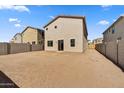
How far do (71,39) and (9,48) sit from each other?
28.6ft

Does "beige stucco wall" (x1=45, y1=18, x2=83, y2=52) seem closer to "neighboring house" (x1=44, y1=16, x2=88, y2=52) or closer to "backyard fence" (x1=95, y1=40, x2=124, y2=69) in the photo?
"neighboring house" (x1=44, y1=16, x2=88, y2=52)

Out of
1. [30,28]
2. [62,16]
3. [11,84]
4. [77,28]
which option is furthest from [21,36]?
[11,84]

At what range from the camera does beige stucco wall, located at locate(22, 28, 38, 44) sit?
123ft

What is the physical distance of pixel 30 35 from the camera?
38.5m

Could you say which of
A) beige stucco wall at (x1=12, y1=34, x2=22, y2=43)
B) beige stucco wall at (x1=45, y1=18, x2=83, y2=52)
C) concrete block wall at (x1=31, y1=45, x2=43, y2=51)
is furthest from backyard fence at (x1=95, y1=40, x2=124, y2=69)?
beige stucco wall at (x1=12, y1=34, x2=22, y2=43)

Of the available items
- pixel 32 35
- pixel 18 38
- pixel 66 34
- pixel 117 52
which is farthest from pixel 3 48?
pixel 18 38

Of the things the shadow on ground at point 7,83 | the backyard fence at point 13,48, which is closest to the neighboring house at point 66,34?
the backyard fence at point 13,48

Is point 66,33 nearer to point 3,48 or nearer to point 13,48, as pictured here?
point 13,48

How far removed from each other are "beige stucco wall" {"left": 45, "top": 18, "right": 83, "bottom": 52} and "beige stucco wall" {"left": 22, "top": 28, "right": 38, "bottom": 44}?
7597mm

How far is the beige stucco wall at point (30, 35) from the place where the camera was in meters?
37.4

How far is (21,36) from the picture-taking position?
40750 millimetres

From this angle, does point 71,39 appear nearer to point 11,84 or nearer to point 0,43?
point 0,43
